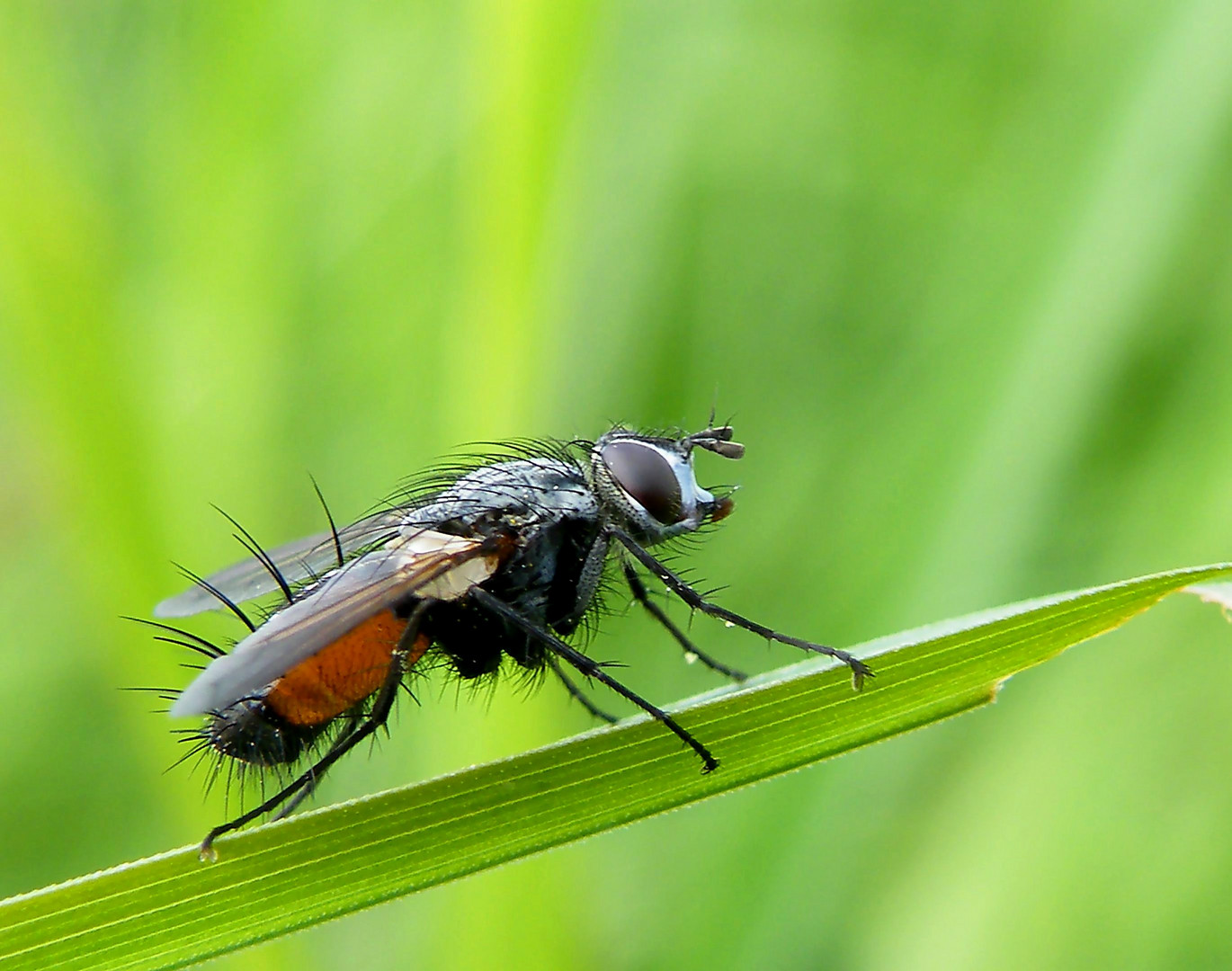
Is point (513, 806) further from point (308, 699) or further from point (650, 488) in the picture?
point (650, 488)

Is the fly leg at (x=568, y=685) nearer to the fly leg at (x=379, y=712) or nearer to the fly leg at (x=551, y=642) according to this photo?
the fly leg at (x=551, y=642)

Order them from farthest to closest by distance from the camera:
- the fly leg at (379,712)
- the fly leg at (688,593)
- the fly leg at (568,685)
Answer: the fly leg at (568,685), the fly leg at (688,593), the fly leg at (379,712)

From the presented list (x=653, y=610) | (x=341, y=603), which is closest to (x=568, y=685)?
(x=653, y=610)

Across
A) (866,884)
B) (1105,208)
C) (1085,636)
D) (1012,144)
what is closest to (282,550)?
(866,884)

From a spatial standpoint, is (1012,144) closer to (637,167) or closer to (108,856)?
(637,167)

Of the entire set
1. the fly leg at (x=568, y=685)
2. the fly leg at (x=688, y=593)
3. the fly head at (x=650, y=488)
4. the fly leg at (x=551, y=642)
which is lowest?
the fly leg at (x=568, y=685)

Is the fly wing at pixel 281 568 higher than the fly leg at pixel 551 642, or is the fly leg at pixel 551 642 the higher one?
the fly leg at pixel 551 642

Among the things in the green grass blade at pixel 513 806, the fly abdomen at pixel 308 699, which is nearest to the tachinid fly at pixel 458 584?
the fly abdomen at pixel 308 699
